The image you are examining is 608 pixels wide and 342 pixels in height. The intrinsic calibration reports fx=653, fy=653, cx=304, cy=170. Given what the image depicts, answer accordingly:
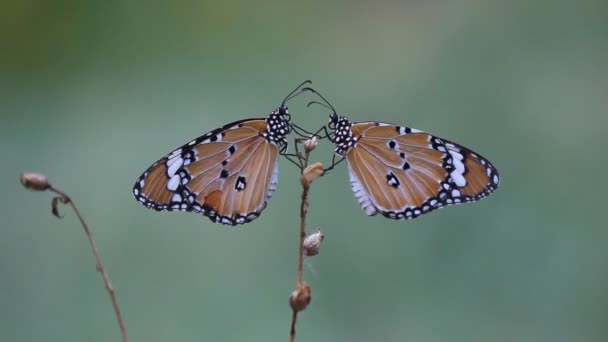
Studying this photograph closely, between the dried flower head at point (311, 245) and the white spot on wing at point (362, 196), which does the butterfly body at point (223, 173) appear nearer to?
the white spot on wing at point (362, 196)

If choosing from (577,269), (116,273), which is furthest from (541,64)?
(116,273)

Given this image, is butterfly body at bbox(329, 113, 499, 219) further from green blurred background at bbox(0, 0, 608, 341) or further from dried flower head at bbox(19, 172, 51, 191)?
green blurred background at bbox(0, 0, 608, 341)

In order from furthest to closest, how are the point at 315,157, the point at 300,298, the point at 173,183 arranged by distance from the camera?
the point at 315,157
the point at 173,183
the point at 300,298

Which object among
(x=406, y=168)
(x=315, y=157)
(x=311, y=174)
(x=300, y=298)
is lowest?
(x=300, y=298)

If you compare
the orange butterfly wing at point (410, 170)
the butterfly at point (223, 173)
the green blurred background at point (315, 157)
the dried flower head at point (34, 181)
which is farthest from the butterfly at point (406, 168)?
the green blurred background at point (315, 157)

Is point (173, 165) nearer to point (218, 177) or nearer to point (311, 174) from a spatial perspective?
point (218, 177)

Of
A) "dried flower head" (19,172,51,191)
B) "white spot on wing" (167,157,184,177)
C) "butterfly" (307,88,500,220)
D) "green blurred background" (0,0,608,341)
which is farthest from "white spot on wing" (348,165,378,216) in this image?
"green blurred background" (0,0,608,341)

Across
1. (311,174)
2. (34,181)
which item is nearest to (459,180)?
(311,174)
